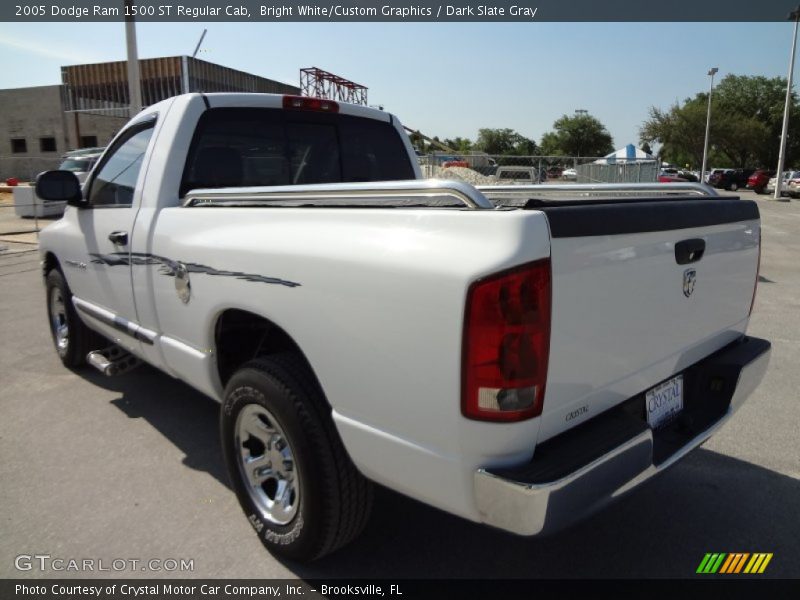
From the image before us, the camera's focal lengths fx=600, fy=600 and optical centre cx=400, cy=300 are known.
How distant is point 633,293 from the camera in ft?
6.84

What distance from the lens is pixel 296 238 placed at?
7.46ft

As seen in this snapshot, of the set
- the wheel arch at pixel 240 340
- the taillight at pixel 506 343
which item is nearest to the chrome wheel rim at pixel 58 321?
the wheel arch at pixel 240 340

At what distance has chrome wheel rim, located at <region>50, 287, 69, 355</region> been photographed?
196 inches

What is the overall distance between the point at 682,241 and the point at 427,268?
1.11 m

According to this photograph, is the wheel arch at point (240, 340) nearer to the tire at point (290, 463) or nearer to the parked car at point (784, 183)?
the tire at point (290, 463)

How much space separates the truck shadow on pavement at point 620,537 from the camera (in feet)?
8.41

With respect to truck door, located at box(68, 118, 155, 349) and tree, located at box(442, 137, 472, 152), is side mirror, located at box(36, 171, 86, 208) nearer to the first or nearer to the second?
truck door, located at box(68, 118, 155, 349)

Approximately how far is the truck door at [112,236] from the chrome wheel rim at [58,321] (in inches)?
30.6

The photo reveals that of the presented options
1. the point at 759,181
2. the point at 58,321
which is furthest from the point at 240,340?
the point at 759,181

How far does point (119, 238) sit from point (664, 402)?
9.76ft

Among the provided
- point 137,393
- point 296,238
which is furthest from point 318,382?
point 137,393

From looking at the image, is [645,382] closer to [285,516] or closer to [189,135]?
[285,516]

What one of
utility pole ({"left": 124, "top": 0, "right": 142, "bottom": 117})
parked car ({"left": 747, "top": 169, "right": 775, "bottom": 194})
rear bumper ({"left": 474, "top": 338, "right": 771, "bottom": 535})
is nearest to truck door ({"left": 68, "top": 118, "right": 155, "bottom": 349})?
rear bumper ({"left": 474, "top": 338, "right": 771, "bottom": 535})

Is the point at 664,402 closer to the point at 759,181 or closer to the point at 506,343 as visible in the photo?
the point at 506,343
